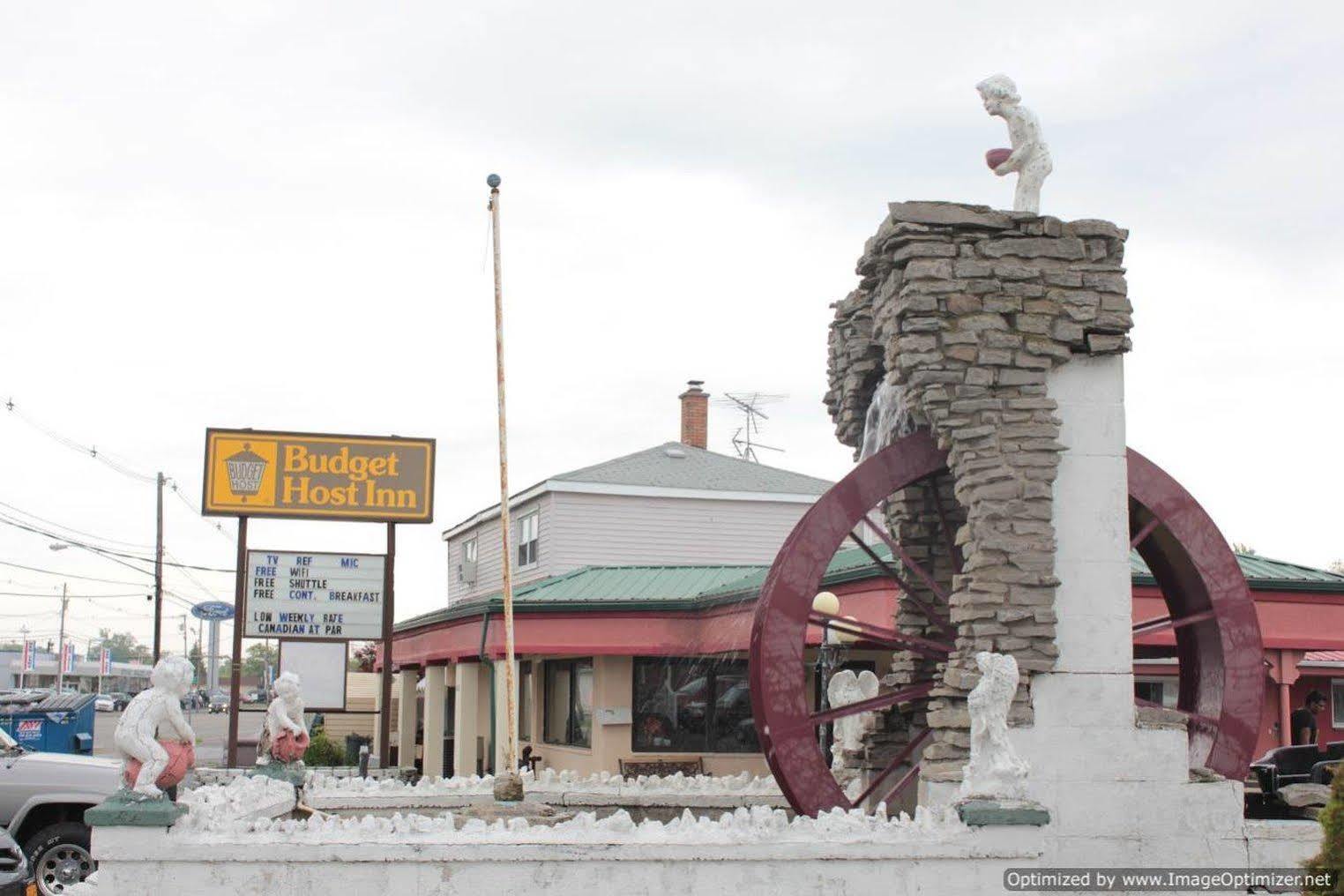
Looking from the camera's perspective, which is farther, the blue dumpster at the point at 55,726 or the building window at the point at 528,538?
the building window at the point at 528,538

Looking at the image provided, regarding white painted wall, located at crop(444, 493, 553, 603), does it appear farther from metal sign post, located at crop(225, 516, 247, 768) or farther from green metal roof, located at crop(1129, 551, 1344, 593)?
green metal roof, located at crop(1129, 551, 1344, 593)

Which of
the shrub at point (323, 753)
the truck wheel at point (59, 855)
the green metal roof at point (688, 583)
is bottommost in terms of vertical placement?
the shrub at point (323, 753)

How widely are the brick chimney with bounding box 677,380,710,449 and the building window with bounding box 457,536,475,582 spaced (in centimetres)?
603

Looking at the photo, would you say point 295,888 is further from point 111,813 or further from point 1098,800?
point 1098,800

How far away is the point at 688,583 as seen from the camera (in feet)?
78.9

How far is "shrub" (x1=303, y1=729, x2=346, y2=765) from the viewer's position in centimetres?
3169

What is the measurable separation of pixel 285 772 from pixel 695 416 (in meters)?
24.4

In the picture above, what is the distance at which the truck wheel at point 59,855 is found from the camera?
45.6 feet

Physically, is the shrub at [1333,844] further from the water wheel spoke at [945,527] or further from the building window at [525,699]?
the building window at [525,699]

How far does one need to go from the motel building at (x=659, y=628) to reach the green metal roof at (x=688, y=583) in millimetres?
37

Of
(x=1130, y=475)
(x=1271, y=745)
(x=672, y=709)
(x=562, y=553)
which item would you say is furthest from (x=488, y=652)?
(x=1130, y=475)

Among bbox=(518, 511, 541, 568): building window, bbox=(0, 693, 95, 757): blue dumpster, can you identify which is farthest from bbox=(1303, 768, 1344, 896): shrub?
bbox=(518, 511, 541, 568): building window

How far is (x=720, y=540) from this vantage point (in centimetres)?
3225

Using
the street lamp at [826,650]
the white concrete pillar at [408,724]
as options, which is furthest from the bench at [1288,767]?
the white concrete pillar at [408,724]
